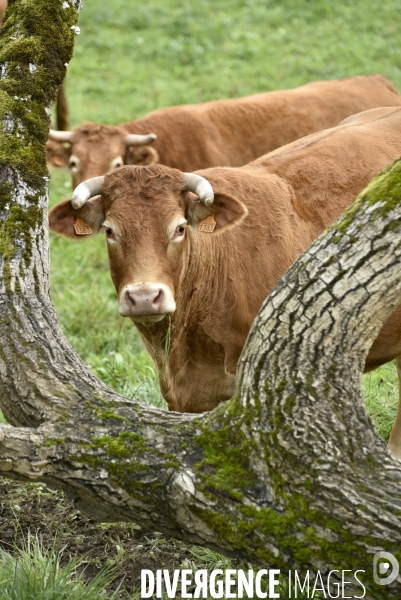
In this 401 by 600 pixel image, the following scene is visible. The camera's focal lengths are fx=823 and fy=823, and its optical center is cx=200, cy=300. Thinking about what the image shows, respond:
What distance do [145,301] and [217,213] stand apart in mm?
845

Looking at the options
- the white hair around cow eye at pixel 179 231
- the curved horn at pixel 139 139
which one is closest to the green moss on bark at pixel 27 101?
the white hair around cow eye at pixel 179 231

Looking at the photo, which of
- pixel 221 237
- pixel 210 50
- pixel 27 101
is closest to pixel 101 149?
pixel 221 237

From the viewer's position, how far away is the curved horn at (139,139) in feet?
31.5

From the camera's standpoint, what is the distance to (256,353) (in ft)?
10.4

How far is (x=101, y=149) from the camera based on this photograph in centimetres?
947

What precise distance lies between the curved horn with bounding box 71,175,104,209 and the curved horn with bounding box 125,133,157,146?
5.15 meters

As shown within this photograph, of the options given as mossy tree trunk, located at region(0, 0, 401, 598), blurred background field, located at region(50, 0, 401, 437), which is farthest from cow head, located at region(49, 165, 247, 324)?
blurred background field, located at region(50, 0, 401, 437)

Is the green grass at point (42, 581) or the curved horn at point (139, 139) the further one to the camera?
the curved horn at point (139, 139)

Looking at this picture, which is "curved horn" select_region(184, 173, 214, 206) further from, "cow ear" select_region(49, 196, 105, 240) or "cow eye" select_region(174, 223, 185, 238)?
"cow ear" select_region(49, 196, 105, 240)

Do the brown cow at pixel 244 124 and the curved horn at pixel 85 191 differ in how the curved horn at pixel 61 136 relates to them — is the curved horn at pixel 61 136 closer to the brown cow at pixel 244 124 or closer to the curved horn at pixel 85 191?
the brown cow at pixel 244 124

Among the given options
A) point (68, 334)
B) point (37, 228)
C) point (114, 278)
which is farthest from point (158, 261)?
point (68, 334)

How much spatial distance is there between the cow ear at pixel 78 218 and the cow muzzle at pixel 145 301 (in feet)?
2.41

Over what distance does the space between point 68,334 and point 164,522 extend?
4.28 metres

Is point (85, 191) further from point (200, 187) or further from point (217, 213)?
point (217, 213)
